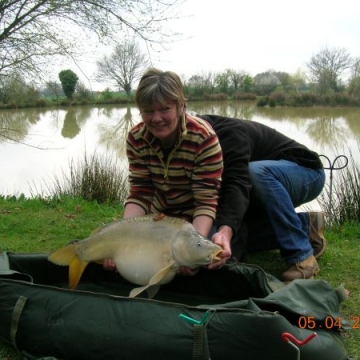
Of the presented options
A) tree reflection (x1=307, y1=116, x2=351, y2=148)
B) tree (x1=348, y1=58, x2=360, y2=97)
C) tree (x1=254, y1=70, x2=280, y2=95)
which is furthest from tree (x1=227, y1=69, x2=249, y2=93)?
tree reflection (x1=307, y1=116, x2=351, y2=148)

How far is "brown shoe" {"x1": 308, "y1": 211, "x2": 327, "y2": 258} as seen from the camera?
7.95 feet

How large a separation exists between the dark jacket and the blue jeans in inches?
2.6

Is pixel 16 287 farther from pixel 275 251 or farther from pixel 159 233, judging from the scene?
pixel 275 251

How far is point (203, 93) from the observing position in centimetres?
2734

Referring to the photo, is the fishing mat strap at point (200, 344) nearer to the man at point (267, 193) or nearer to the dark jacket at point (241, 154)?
the man at point (267, 193)

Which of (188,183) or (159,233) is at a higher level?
(188,183)

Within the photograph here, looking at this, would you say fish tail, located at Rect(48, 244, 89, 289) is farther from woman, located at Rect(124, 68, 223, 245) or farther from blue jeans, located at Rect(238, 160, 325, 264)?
blue jeans, located at Rect(238, 160, 325, 264)

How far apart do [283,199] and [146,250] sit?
744 millimetres

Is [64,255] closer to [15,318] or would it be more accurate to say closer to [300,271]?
[15,318]

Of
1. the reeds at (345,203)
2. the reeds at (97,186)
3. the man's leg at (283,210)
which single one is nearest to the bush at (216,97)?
the reeds at (97,186)

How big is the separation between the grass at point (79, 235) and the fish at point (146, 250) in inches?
17.0

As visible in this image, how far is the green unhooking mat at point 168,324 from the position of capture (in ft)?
4.14

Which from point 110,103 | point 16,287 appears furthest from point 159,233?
point 110,103

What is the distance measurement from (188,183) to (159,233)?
369mm
